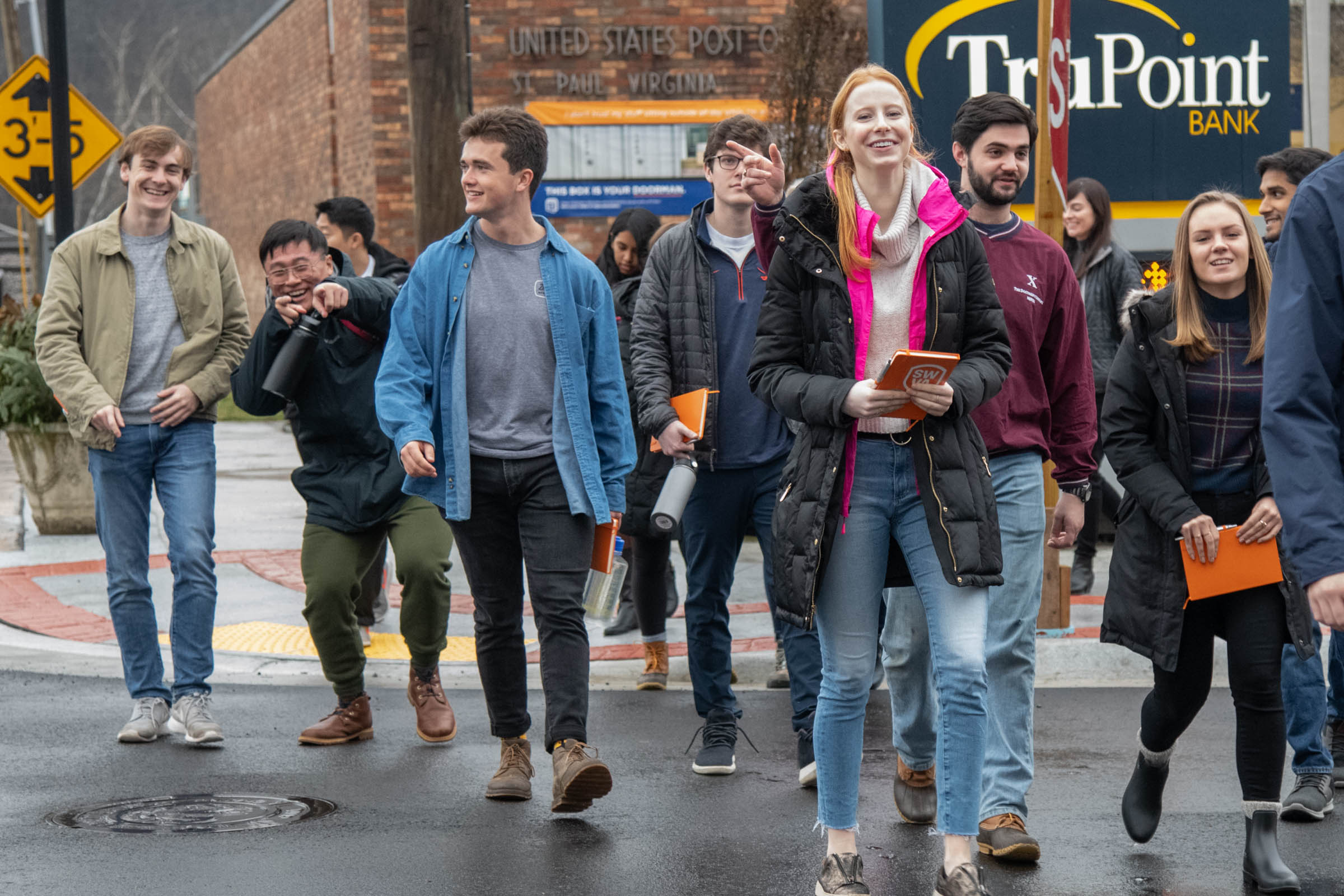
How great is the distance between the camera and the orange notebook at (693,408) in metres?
5.41

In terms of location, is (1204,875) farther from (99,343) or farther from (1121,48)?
(1121,48)

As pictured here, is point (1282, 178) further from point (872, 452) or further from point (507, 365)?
point (507, 365)

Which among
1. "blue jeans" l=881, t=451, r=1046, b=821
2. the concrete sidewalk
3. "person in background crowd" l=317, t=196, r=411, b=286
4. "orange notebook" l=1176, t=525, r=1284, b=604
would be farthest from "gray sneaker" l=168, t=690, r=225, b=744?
"orange notebook" l=1176, t=525, r=1284, b=604

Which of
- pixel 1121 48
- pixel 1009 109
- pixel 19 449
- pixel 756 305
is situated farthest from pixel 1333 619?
pixel 19 449

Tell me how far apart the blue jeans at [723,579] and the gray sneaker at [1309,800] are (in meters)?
1.46

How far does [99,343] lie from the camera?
6.17 meters

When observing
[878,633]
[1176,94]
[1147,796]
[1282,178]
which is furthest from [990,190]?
[1176,94]

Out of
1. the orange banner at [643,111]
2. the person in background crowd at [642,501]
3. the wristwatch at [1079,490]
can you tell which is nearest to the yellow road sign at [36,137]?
the orange banner at [643,111]

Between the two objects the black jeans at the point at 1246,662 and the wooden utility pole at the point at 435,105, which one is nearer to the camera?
the black jeans at the point at 1246,662

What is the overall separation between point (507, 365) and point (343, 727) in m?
1.73

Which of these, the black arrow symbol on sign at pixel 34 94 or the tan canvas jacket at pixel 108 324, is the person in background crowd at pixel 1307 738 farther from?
the black arrow symbol on sign at pixel 34 94

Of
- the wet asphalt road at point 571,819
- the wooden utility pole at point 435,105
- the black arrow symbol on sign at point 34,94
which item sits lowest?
the wet asphalt road at point 571,819

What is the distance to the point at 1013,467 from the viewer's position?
15.5 ft

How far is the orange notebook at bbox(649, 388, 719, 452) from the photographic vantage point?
5.41 m
